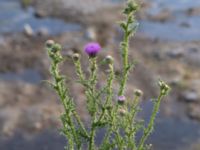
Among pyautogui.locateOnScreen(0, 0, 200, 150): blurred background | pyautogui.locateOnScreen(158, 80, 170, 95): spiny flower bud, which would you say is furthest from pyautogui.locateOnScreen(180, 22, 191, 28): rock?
pyautogui.locateOnScreen(158, 80, 170, 95): spiny flower bud

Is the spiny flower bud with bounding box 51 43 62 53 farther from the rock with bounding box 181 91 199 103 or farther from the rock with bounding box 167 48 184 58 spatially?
the rock with bounding box 167 48 184 58

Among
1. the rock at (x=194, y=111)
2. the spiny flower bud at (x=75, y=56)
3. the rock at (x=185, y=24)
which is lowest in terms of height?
the spiny flower bud at (x=75, y=56)

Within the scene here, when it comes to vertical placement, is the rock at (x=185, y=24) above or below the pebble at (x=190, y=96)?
above

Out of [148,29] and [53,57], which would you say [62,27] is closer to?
[148,29]

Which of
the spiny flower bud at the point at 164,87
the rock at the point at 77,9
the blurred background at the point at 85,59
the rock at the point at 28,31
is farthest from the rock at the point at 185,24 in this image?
the spiny flower bud at the point at 164,87

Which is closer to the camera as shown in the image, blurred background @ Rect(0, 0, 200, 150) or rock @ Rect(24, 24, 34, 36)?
blurred background @ Rect(0, 0, 200, 150)

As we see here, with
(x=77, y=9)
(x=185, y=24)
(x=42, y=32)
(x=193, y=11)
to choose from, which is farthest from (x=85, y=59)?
(x=193, y=11)

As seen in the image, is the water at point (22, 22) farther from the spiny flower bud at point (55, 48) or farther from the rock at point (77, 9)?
the spiny flower bud at point (55, 48)

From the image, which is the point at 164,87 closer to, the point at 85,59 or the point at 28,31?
the point at 85,59

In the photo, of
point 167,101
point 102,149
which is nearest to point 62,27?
point 167,101
